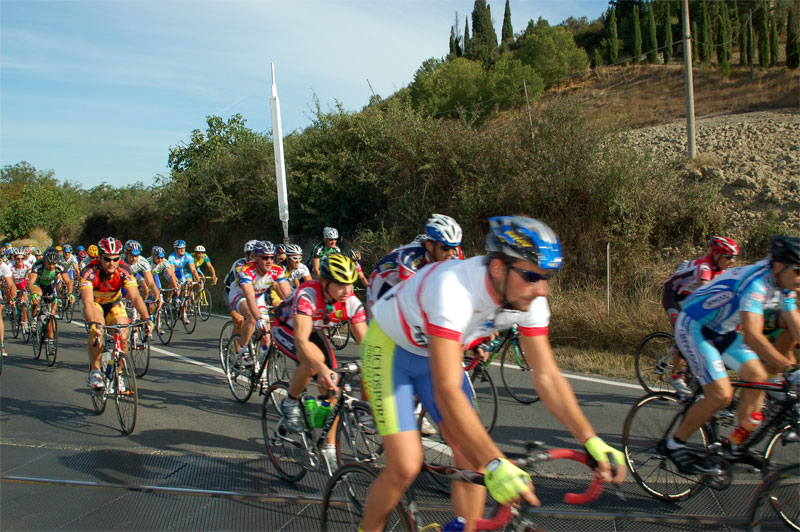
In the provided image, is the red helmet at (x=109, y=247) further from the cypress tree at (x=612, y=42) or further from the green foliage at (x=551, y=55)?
the cypress tree at (x=612, y=42)

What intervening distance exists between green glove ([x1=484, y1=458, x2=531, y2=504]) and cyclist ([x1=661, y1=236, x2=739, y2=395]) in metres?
4.13

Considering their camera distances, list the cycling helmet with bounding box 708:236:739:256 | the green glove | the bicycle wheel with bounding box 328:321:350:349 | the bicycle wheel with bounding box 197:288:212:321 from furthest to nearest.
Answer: the bicycle wheel with bounding box 197:288:212:321 < the bicycle wheel with bounding box 328:321:350:349 < the cycling helmet with bounding box 708:236:739:256 < the green glove

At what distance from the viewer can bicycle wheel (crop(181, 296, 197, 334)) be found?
12.0m

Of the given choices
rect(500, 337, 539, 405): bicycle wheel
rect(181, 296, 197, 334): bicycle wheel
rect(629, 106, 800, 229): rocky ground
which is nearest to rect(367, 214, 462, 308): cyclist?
rect(500, 337, 539, 405): bicycle wheel

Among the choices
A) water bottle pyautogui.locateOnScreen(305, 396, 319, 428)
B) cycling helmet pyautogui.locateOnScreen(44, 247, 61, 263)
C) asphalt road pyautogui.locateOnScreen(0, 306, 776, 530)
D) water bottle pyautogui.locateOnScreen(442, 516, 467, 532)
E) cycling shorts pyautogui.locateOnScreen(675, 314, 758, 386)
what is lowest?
asphalt road pyautogui.locateOnScreen(0, 306, 776, 530)

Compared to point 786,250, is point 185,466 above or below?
below

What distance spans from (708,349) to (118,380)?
19.0ft

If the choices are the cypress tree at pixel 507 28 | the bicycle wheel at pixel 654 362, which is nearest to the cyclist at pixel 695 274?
the bicycle wheel at pixel 654 362

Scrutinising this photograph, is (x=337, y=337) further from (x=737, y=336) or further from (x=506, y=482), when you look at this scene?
(x=506, y=482)

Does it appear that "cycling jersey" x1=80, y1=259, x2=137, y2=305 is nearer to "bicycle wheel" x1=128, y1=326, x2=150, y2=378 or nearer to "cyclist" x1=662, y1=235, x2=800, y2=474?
"bicycle wheel" x1=128, y1=326, x2=150, y2=378

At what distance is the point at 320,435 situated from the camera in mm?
4176

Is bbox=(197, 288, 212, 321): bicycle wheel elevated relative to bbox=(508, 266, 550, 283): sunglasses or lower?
lower

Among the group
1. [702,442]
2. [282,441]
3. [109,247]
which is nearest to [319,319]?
[282,441]

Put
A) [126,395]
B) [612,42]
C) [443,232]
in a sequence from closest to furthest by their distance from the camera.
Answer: [443,232] → [126,395] → [612,42]
